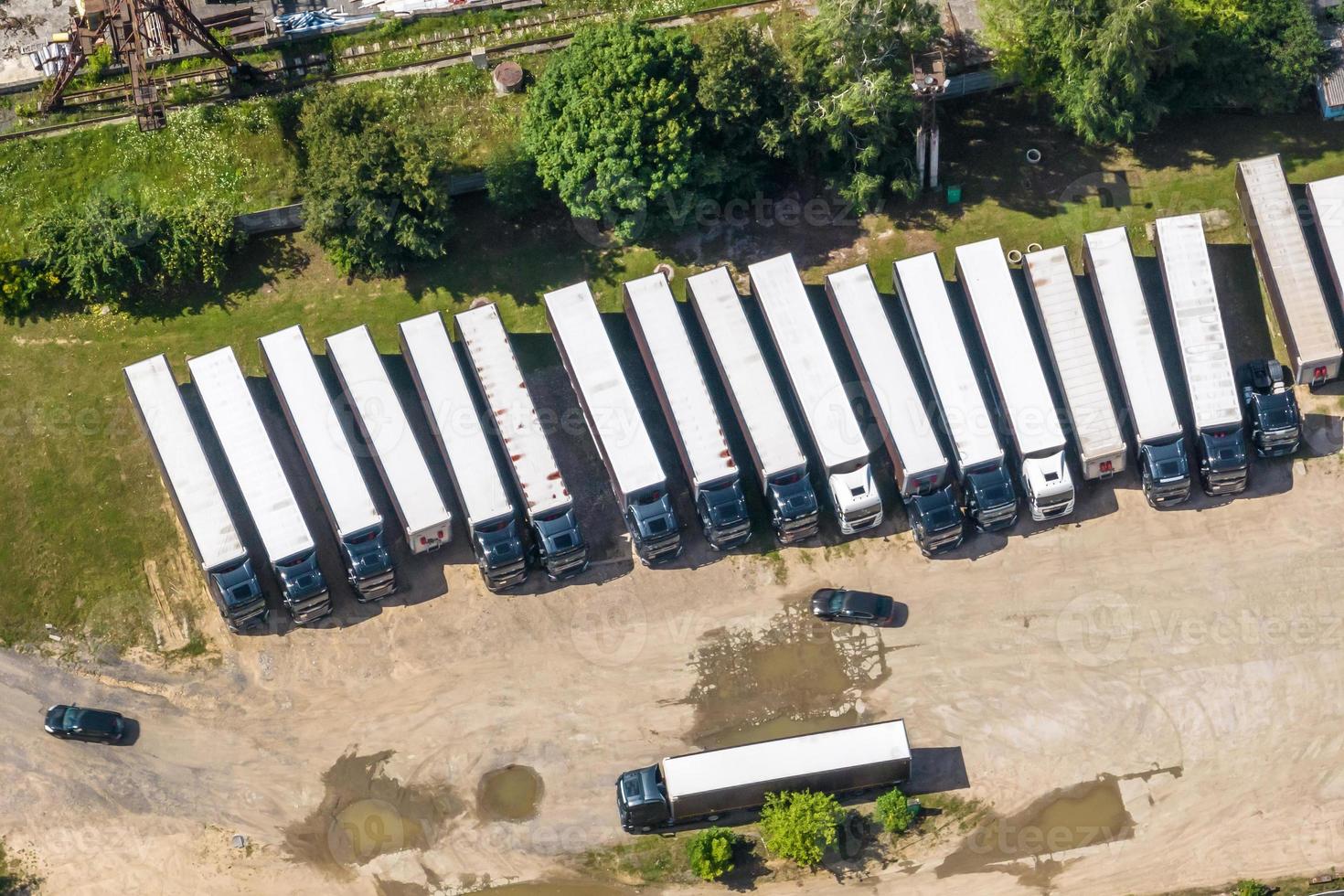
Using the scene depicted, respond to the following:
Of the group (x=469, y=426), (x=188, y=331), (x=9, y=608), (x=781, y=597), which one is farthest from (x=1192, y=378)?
(x=9, y=608)

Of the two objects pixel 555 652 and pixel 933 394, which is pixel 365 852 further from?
pixel 933 394

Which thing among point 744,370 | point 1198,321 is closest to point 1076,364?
point 1198,321

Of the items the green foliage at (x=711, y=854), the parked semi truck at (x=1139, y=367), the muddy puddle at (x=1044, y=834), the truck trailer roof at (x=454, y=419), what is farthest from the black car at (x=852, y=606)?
the truck trailer roof at (x=454, y=419)

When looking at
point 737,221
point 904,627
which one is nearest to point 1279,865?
point 904,627

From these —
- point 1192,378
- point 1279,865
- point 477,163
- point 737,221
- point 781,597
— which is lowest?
point 1279,865

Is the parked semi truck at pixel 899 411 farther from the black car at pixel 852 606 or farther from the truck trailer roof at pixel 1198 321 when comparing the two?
the truck trailer roof at pixel 1198 321

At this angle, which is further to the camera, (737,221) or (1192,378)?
(737,221)

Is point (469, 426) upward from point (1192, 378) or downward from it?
upward
